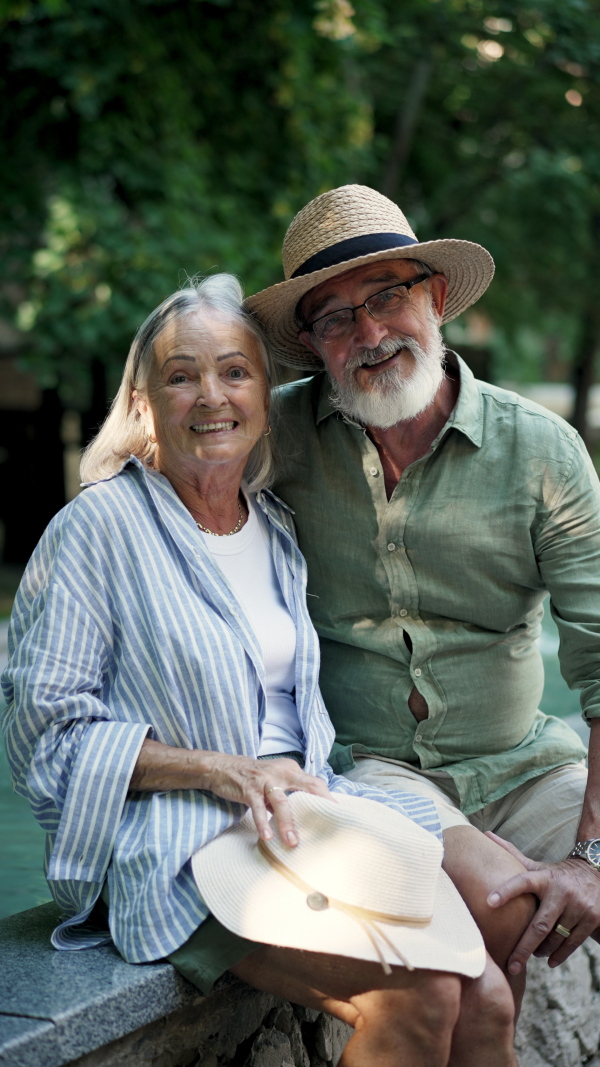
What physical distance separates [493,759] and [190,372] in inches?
46.5

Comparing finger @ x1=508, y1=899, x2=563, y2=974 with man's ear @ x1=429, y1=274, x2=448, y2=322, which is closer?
finger @ x1=508, y1=899, x2=563, y2=974

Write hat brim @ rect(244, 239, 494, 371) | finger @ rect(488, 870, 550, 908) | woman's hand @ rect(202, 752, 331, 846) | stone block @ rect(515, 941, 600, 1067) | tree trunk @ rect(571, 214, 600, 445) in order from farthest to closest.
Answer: tree trunk @ rect(571, 214, 600, 445)
stone block @ rect(515, 941, 600, 1067)
hat brim @ rect(244, 239, 494, 371)
finger @ rect(488, 870, 550, 908)
woman's hand @ rect(202, 752, 331, 846)

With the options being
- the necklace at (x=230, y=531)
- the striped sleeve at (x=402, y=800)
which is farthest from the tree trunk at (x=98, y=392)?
the striped sleeve at (x=402, y=800)

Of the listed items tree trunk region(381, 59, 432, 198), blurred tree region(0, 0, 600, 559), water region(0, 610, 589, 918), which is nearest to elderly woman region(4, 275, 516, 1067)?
water region(0, 610, 589, 918)

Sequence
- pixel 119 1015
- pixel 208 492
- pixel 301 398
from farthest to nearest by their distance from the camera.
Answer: pixel 301 398
pixel 208 492
pixel 119 1015

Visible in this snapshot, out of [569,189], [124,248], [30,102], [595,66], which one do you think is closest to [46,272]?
[124,248]

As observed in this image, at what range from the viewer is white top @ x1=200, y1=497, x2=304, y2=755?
2.37m

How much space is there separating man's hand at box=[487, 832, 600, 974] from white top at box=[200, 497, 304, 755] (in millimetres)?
541

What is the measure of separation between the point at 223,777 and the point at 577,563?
100 centimetres

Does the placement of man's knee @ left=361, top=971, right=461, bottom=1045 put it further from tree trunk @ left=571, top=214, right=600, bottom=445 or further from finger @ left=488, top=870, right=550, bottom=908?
tree trunk @ left=571, top=214, right=600, bottom=445

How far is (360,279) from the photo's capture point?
2598 mm

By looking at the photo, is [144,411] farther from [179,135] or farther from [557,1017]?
[179,135]

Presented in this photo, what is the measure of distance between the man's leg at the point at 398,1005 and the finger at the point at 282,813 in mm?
195

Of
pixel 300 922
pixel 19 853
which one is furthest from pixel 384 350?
pixel 19 853
